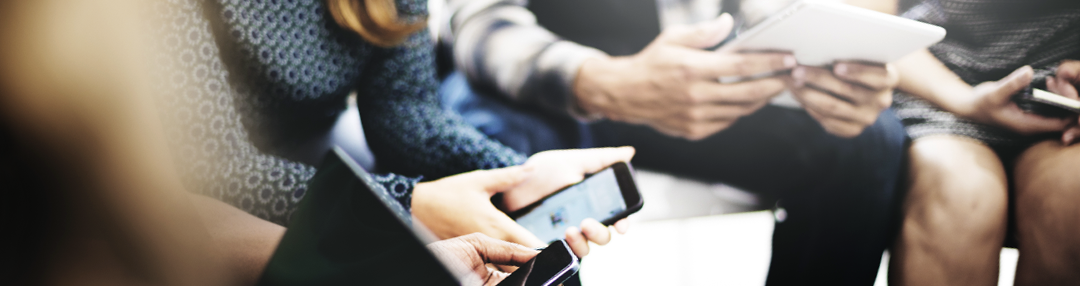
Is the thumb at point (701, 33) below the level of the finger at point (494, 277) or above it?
above

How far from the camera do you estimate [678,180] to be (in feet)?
1.48

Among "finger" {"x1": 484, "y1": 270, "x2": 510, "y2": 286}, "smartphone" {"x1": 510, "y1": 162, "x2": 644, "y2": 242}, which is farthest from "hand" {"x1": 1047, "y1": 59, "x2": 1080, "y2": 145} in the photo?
"finger" {"x1": 484, "y1": 270, "x2": 510, "y2": 286}

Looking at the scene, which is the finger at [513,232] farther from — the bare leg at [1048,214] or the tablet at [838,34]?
the bare leg at [1048,214]

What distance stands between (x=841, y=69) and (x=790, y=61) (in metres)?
0.04

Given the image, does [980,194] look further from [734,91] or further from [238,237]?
[238,237]

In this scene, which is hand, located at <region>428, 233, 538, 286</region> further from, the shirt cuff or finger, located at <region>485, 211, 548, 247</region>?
the shirt cuff

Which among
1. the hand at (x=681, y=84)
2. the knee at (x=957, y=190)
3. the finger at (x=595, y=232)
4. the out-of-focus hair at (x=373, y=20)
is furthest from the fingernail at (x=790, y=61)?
the out-of-focus hair at (x=373, y=20)

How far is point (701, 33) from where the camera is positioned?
1.26ft

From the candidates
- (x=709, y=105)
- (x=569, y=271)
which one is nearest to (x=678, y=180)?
(x=709, y=105)

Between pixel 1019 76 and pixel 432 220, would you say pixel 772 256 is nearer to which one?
pixel 1019 76

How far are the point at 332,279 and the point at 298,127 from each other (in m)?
0.22

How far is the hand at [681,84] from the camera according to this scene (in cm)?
38

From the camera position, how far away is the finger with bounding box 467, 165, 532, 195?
40 cm

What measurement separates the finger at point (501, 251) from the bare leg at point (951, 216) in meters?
0.30
